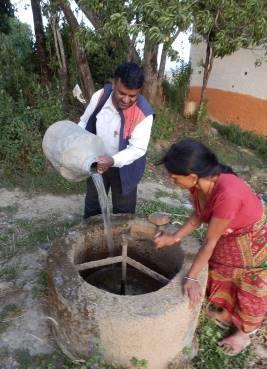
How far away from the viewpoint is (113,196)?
268cm

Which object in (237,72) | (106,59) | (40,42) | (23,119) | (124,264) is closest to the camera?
(124,264)

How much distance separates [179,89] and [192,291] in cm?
480

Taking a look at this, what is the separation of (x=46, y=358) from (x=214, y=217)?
1245 mm

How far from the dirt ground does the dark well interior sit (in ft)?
1.38

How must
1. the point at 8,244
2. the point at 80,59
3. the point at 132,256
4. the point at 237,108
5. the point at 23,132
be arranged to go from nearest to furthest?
the point at 132,256 → the point at 8,244 → the point at 23,132 → the point at 80,59 → the point at 237,108

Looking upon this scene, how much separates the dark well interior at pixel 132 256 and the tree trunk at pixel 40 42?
12.3 feet

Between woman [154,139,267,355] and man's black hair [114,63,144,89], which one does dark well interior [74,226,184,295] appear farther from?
man's black hair [114,63,144,89]

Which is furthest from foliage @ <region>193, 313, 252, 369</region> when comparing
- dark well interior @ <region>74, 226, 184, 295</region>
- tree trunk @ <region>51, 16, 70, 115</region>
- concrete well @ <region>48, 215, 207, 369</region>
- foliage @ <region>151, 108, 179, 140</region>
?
tree trunk @ <region>51, 16, 70, 115</region>

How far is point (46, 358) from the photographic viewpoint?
6.89 ft

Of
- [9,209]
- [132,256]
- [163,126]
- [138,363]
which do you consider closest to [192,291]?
[138,363]

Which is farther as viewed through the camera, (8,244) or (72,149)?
(8,244)

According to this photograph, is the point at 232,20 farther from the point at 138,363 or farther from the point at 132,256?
the point at 138,363

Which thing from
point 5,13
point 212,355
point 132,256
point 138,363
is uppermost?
point 5,13

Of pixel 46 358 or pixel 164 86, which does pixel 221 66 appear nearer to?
pixel 164 86
